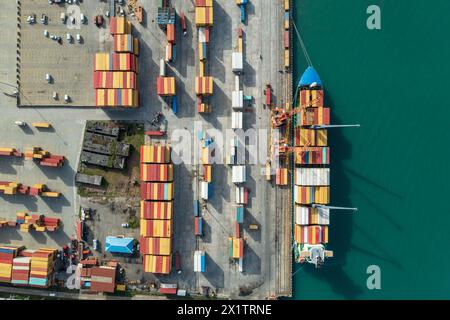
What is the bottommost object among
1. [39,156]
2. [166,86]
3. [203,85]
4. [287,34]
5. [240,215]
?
[240,215]

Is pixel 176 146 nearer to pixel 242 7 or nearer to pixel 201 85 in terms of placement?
pixel 201 85

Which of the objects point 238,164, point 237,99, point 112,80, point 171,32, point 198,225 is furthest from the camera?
point 238,164

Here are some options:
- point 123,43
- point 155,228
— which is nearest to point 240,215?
point 155,228

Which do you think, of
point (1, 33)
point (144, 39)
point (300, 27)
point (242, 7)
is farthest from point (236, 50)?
point (1, 33)

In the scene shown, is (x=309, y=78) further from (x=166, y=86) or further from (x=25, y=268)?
(x=25, y=268)

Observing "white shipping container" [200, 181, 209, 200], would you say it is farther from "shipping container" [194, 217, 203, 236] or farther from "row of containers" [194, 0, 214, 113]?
"row of containers" [194, 0, 214, 113]

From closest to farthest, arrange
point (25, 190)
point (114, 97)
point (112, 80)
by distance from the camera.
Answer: point (114, 97)
point (112, 80)
point (25, 190)

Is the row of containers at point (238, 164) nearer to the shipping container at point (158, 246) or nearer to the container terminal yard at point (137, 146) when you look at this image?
the container terminal yard at point (137, 146)

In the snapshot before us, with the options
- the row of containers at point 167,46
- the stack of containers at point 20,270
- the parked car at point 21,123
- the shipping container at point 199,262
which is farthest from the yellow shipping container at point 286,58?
the stack of containers at point 20,270
